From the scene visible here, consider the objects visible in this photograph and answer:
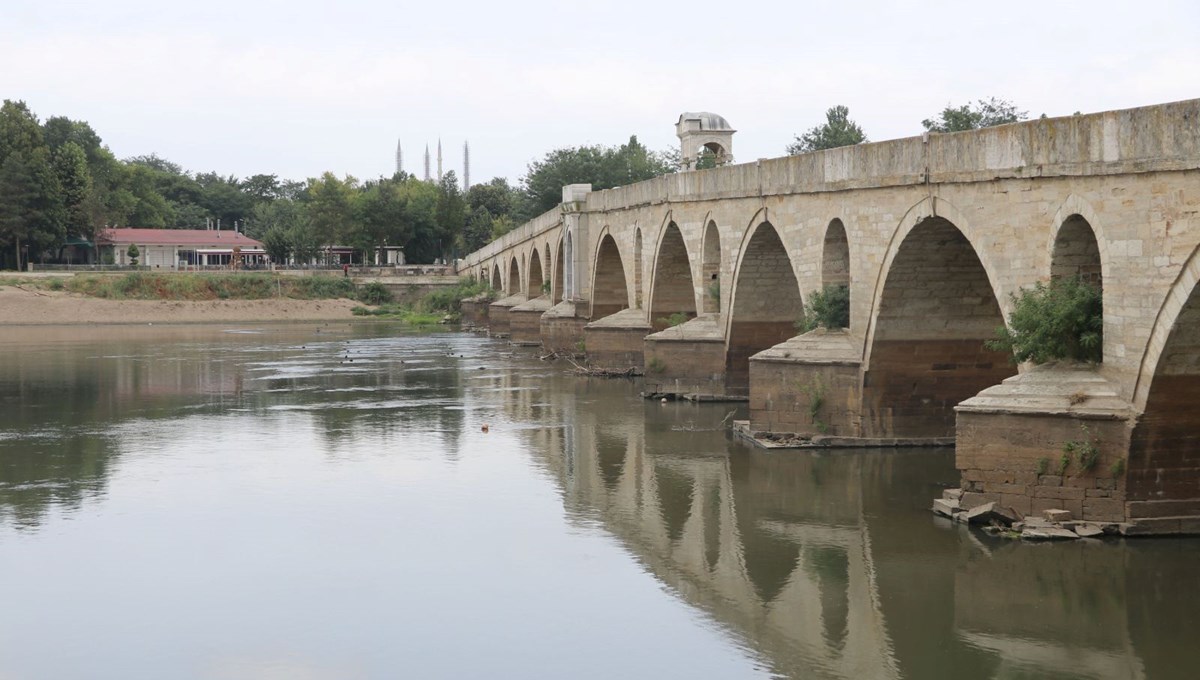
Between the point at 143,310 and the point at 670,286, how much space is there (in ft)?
110

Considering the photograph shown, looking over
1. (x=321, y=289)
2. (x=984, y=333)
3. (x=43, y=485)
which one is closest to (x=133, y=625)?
(x=43, y=485)

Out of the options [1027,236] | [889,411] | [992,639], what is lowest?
[992,639]

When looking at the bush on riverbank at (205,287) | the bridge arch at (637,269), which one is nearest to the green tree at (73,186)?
the bush on riverbank at (205,287)

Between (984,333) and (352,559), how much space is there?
8594 millimetres

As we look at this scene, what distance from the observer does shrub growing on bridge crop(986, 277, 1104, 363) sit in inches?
500

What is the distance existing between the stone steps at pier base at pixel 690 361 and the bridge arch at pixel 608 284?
9.79 meters

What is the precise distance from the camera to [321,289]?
61.6 metres

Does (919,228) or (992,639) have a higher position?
(919,228)

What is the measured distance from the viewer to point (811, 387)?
1802cm

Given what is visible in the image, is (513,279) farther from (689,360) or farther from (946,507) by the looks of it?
(946,507)

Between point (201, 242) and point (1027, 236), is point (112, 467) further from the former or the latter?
point (201, 242)

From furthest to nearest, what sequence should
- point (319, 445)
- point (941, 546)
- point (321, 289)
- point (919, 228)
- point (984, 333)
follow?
point (321, 289)
point (319, 445)
point (984, 333)
point (919, 228)
point (941, 546)

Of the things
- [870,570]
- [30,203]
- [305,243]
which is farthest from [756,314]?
[305,243]

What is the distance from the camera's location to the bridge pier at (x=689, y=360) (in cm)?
2359
